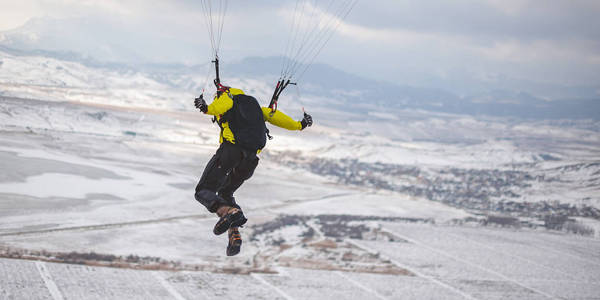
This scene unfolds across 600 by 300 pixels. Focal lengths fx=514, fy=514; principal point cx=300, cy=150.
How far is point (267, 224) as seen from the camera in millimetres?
58250

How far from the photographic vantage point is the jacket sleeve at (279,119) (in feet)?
37.3

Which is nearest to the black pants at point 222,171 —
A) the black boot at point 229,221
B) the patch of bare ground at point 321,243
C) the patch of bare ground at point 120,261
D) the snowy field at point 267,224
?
the black boot at point 229,221

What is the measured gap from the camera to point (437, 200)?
307ft

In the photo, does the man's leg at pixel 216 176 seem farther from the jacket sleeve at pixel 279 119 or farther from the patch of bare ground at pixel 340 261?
the patch of bare ground at pixel 340 261

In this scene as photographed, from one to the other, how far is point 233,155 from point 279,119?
1.71m

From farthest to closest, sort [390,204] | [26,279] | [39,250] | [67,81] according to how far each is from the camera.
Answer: [67,81], [390,204], [39,250], [26,279]

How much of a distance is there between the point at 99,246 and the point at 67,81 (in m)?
145

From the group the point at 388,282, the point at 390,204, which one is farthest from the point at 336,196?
the point at 388,282

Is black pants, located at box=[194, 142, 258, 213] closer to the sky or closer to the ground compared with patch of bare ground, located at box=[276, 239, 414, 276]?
closer to the sky

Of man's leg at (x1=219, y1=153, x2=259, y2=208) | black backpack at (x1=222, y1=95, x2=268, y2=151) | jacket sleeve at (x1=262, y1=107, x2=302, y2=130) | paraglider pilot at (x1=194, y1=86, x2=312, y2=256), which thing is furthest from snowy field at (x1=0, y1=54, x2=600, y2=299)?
black backpack at (x1=222, y1=95, x2=268, y2=151)

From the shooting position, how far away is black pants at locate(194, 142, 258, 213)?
34.7 ft

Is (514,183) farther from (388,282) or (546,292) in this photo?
(388,282)

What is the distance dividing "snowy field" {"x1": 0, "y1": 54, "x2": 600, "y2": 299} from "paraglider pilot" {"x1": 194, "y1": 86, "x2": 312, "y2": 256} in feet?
86.3

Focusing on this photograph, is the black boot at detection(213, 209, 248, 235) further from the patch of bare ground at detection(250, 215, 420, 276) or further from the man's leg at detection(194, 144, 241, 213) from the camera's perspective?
the patch of bare ground at detection(250, 215, 420, 276)
